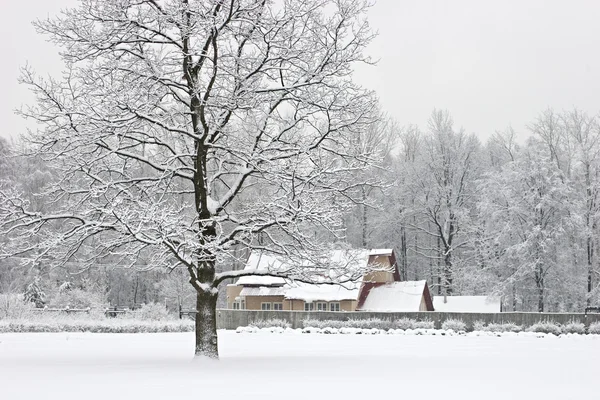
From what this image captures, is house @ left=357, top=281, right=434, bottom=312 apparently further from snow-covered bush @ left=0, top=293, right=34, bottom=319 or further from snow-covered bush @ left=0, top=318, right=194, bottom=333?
snow-covered bush @ left=0, top=293, right=34, bottom=319

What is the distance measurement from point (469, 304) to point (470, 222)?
23.0ft

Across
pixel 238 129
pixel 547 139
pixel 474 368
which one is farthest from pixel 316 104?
pixel 547 139

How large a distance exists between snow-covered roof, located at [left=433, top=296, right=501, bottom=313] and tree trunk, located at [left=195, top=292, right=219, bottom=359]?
108 ft

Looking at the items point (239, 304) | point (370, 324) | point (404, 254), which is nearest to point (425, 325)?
point (370, 324)

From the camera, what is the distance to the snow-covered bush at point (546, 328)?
3331 cm

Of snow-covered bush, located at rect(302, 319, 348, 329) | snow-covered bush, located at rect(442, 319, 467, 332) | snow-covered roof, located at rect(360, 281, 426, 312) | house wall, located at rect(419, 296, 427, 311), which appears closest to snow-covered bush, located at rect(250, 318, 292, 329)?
snow-covered bush, located at rect(302, 319, 348, 329)

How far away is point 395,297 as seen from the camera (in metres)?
45.0

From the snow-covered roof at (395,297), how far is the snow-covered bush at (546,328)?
34.5ft

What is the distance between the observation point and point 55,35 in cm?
1623

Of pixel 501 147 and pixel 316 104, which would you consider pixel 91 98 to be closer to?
pixel 316 104

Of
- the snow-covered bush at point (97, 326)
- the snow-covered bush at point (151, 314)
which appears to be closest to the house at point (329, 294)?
the snow-covered bush at point (151, 314)

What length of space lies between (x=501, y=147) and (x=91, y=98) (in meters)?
48.5

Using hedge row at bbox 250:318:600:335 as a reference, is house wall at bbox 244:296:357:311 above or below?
above

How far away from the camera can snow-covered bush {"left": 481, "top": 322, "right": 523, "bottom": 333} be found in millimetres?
34188
